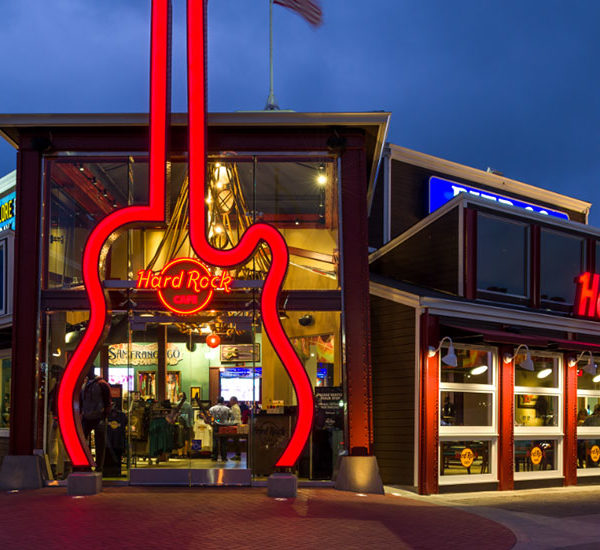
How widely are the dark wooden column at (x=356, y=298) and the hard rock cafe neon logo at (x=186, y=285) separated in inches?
83.4

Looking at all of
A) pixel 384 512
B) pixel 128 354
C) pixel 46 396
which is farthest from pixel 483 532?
pixel 46 396

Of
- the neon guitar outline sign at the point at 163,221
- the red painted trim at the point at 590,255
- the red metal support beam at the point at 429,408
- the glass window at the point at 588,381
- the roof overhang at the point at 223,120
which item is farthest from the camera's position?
the red painted trim at the point at 590,255

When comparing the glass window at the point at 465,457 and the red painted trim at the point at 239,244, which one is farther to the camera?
the glass window at the point at 465,457

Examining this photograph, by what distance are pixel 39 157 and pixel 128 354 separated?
12.6ft

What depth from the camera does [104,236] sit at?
13.7 m

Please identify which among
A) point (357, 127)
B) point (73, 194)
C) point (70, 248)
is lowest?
point (70, 248)

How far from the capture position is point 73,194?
14984mm

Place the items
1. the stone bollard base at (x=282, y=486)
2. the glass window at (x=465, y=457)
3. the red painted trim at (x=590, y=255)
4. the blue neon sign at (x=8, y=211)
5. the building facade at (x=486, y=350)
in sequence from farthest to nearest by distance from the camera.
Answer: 1. the blue neon sign at (x=8, y=211)
2. the red painted trim at (x=590, y=255)
3. the glass window at (x=465, y=457)
4. the building facade at (x=486, y=350)
5. the stone bollard base at (x=282, y=486)

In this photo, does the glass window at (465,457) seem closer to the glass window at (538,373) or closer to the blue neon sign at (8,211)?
the glass window at (538,373)

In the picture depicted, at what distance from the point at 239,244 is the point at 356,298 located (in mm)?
2307

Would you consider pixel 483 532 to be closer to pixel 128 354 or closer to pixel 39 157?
pixel 128 354

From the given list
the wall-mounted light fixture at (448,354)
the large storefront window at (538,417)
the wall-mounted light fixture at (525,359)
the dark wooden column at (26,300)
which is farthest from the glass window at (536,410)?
the dark wooden column at (26,300)

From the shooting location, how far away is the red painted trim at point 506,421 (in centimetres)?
1602

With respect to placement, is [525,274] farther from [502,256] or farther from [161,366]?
[161,366]
